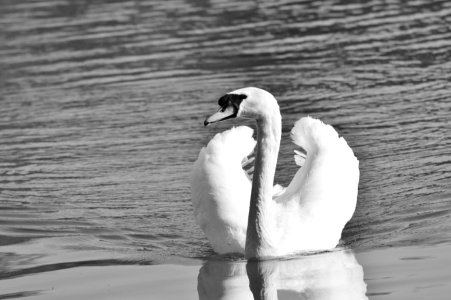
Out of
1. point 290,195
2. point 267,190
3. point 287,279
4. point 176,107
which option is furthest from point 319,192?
point 176,107

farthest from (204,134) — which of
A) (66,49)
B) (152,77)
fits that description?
(66,49)

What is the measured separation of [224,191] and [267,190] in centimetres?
58

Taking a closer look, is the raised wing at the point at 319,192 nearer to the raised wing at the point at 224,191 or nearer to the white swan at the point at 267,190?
the white swan at the point at 267,190

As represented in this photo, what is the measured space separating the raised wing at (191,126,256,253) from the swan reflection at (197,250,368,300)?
0.78ft

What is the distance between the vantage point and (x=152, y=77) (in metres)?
17.2

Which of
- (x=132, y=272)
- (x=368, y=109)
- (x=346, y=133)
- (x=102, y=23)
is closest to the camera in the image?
(x=132, y=272)

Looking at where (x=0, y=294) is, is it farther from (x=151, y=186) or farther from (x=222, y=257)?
(x=151, y=186)

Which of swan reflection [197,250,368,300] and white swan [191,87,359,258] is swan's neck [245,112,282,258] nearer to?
white swan [191,87,359,258]

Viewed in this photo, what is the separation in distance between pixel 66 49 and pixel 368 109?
260 inches

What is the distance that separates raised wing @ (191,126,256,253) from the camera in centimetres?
1010

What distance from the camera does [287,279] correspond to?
9297 millimetres

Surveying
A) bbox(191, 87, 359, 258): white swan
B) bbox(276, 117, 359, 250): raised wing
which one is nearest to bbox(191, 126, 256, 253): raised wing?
bbox(191, 87, 359, 258): white swan

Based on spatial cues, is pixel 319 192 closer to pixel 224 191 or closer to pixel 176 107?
pixel 224 191

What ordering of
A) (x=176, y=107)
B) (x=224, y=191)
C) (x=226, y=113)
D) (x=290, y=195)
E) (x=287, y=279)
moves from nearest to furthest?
(x=287, y=279) → (x=226, y=113) → (x=224, y=191) → (x=290, y=195) → (x=176, y=107)
